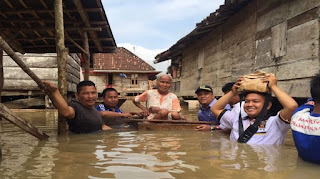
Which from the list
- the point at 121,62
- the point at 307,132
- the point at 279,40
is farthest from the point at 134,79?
the point at 307,132

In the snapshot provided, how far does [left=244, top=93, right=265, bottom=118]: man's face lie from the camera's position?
3.52 m

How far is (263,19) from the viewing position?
27.1 feet

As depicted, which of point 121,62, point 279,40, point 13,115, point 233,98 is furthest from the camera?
point 121,62

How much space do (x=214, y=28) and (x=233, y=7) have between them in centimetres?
298

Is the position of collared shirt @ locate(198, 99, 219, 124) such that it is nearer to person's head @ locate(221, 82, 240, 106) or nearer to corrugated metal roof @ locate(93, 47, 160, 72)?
person's head @ locate(221, 82, 240, 106)

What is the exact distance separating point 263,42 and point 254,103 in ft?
16.9

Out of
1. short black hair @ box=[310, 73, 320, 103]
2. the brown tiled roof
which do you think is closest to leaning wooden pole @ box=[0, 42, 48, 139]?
short black hair @ box=[310, 73, 320, 103]

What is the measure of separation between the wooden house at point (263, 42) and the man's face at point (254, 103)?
2.93 m

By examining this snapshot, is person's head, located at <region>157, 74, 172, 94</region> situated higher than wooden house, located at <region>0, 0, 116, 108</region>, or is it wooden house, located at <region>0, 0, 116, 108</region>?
wooden house, located at <region>0, 0, 116, 108</region>

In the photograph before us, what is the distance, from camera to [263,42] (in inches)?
323

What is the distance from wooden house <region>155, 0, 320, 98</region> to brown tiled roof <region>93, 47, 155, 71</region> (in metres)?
16.8

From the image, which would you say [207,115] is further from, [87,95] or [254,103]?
[254,103]

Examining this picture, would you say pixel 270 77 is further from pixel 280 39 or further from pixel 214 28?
pixel 214 28

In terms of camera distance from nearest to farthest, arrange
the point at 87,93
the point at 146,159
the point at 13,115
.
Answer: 1. the point at 146,159
2. the point at 13,115
3. the point at 87,93
